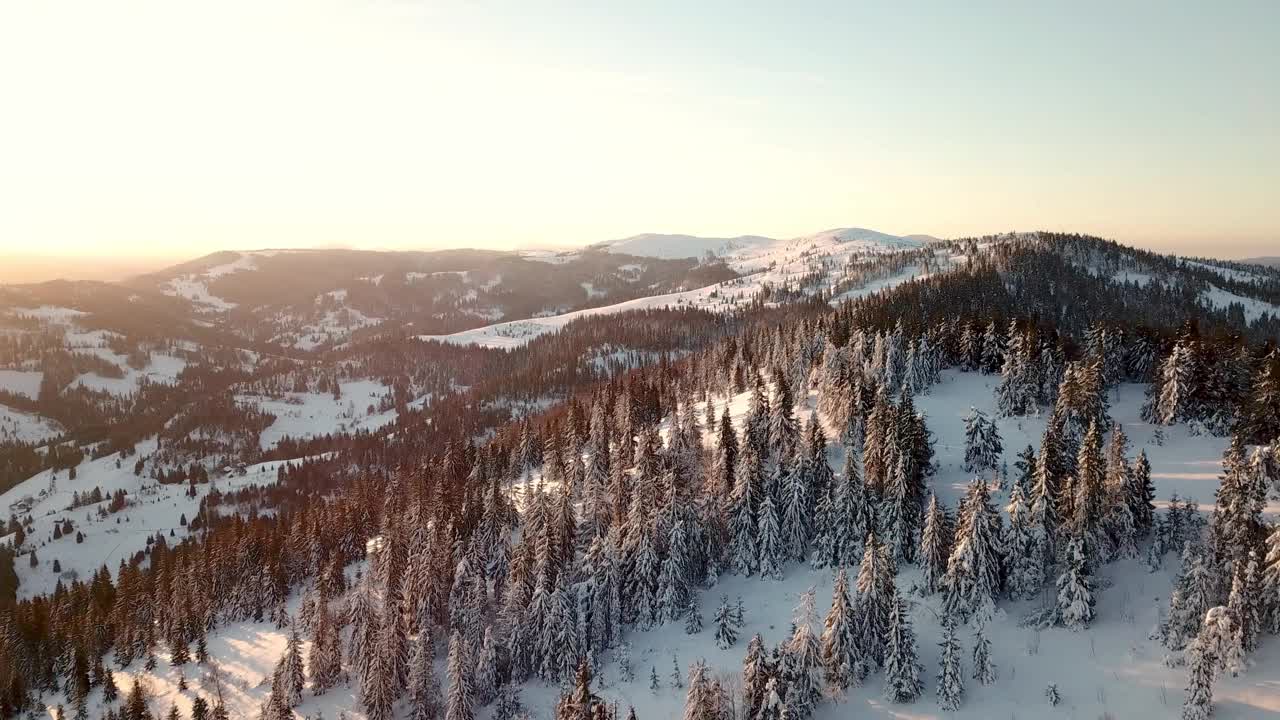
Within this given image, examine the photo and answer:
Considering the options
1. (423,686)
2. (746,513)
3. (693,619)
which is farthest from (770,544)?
(423,686)

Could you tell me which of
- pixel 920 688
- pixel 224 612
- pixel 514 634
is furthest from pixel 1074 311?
pixel 224 612

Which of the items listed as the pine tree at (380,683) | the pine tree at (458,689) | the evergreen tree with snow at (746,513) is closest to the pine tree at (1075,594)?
the evergreen tree with snow at (746,513)

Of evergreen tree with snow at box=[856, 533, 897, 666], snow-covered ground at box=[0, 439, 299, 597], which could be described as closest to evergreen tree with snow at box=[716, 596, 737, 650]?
evergreen tree with snow at box=[856, 533, 897, 666]

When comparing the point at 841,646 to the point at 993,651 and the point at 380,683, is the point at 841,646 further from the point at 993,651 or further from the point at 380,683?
the point at 380,683

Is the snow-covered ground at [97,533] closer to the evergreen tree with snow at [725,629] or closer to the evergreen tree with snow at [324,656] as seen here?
the evergreen tree with snow at [324,656]

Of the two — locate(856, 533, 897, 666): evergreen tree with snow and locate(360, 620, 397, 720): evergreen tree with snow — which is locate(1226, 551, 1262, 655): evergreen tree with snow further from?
locate(360, 620, 397, 720): evergreen tree with snow

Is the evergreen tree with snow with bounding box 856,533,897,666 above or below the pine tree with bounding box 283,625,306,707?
above
